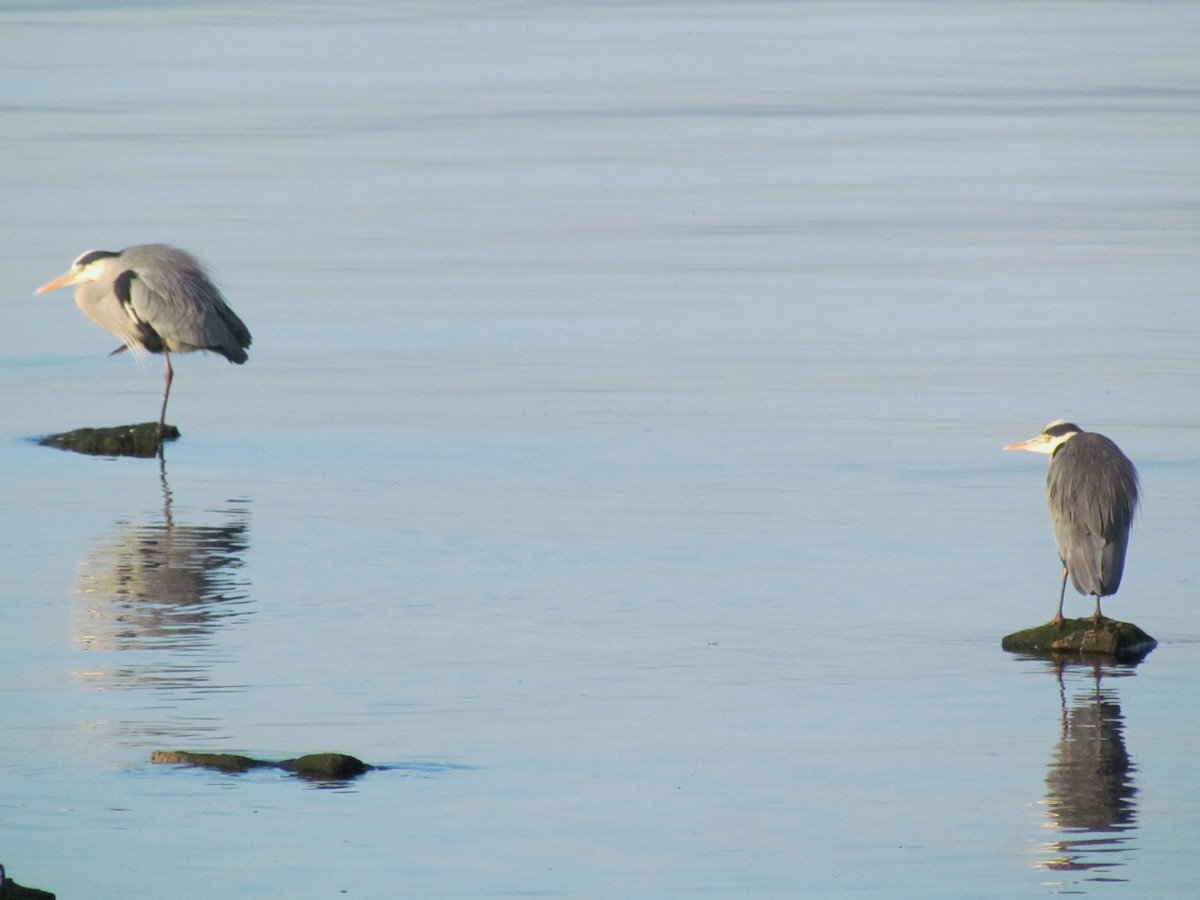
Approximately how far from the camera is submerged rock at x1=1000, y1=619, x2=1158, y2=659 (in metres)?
10.2

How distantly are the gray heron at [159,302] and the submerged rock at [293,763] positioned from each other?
8.26 metres

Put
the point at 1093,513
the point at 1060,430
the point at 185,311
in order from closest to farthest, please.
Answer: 1. the point at 1093,513
2. the point at 1060,430
3. the point at 185,311

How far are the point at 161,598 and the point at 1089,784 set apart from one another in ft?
14.9

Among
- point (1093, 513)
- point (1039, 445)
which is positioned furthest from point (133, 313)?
point (1093, 513)

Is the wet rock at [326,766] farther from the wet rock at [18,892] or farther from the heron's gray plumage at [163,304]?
the heron's gray plumage at [163,304]

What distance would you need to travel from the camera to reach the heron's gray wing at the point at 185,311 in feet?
54.5

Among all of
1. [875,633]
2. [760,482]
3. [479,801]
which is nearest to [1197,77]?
[760,482]

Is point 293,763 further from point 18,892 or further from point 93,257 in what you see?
point 93,257

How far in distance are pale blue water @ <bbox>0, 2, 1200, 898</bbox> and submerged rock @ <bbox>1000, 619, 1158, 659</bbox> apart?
0.12 meters

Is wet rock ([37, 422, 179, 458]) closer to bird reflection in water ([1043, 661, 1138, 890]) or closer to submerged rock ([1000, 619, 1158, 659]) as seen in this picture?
submerged rock ([1000, 619, 1158, 659])

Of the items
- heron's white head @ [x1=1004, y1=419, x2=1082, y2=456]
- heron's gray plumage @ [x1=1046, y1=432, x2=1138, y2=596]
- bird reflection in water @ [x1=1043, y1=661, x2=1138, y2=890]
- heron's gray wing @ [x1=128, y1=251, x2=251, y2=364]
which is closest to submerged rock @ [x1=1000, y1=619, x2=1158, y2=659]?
heron's gray plumage @ [x1=1046, y1=432, x2=1138, y2=596]

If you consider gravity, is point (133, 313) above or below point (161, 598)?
above

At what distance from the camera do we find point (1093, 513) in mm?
10602

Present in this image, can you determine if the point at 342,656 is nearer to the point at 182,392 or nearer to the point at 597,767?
the point at 597,767
